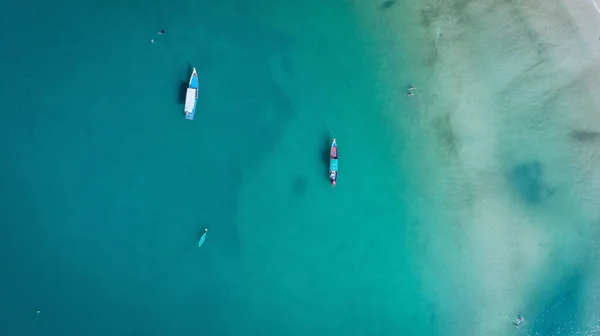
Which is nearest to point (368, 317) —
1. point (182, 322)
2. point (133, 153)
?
point (182, 322)

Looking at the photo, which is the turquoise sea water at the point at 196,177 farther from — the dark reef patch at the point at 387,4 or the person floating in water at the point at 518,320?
the person floating in water at the point at 518,320

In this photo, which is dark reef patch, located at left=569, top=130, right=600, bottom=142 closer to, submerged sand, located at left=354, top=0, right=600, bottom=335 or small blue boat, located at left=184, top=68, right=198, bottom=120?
submerged sand, located at left=354, top=0, right=600, bottom=335

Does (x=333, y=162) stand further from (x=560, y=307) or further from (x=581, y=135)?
(x=560, y=307)

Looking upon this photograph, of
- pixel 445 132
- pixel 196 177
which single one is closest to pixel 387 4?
pixel 445 132

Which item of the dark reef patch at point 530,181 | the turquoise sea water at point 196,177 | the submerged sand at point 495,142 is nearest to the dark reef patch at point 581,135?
the submerged sand at point 495,142

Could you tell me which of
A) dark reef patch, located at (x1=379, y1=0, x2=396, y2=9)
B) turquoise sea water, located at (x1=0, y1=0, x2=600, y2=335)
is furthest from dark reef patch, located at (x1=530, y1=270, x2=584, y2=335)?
dark reef patch, located at (x1=379, y1=0, x2=396, y2=9)

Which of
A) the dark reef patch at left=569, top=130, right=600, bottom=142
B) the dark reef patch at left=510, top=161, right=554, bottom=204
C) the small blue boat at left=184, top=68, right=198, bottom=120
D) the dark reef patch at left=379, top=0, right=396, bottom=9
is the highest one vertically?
the dark reef patch at left=379, top=0, right=396, bottom=9
